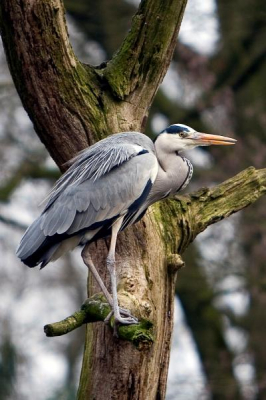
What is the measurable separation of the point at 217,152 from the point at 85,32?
1849mm

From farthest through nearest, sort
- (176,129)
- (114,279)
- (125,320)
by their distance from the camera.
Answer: (176,129) < (114,279) < (125,320)

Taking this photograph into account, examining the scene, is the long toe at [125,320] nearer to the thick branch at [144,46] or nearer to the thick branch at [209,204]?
the thick branch at [209,204]

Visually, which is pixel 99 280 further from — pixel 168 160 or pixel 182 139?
pixel 182 139

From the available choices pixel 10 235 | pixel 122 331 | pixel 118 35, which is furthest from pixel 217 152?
pixel 122 331

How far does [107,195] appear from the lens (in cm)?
511

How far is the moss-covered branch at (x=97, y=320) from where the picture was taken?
4.30 meters

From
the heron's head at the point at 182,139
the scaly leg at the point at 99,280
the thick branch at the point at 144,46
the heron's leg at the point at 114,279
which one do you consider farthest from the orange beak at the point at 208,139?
the scaly leg at the point at 99,280

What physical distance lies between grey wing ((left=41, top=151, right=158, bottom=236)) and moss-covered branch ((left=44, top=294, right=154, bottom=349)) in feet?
1.33

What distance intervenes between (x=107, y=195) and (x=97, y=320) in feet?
2.26

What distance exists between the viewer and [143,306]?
16.2 feet

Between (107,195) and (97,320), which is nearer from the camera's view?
(97,320)

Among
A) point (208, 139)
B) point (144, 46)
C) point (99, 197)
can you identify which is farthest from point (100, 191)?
point (144, 46)

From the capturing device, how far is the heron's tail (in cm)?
488

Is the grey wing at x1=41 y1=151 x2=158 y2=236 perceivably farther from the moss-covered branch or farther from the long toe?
the long toe
